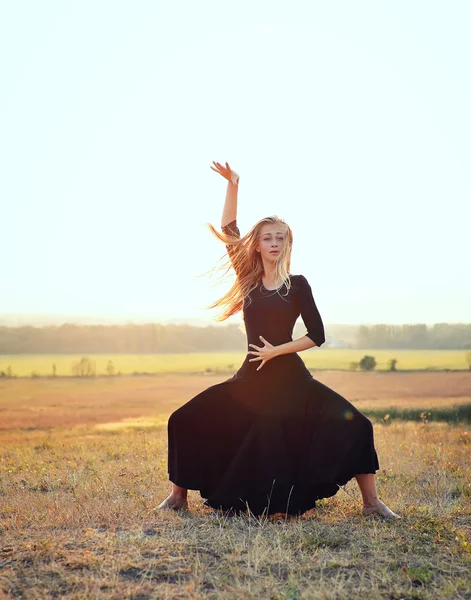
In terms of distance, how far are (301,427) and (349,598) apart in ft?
7.38

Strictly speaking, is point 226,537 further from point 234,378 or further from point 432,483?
point 432,483

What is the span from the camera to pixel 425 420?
12.0 metres

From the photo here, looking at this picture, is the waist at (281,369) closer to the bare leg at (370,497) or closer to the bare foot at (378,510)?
the bare leg at (370,497)

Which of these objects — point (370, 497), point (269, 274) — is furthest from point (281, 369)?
point (370, 497)

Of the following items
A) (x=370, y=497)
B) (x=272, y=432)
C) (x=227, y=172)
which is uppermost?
(x=227, y=172)

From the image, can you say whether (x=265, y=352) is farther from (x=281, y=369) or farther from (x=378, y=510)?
(x=378, y=510)

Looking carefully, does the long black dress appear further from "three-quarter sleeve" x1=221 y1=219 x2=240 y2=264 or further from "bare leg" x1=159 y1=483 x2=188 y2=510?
"three-quarter sleeve" x1=221 y1=219 x2=240 y2=264

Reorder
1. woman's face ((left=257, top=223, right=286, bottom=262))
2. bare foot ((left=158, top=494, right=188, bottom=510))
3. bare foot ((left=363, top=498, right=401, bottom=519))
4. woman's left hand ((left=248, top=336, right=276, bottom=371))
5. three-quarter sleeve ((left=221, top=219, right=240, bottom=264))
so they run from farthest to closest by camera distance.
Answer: three-quarter sleeve ((left=221, top=219, right=240, bottom=264)) → woman's face ((left=257, top=223, right=286, bottom=262)) → bare foot ((left=158, top=494, right=188, bottom=510)) → woman's left hand ((left=248, top=336, right=276, bottom=371)) → bare foot ((left=363, top=498, right=401, bottom=519))

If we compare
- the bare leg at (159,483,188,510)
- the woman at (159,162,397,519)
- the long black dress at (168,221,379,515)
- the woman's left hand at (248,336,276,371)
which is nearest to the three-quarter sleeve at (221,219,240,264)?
the woman at (159,162,397,519)

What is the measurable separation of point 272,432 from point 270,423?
0.09m

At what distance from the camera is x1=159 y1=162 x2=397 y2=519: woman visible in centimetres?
616

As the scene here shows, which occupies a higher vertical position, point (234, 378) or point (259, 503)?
point (234, 378)

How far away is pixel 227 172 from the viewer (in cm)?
723

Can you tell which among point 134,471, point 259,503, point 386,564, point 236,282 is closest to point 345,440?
point 259,503
